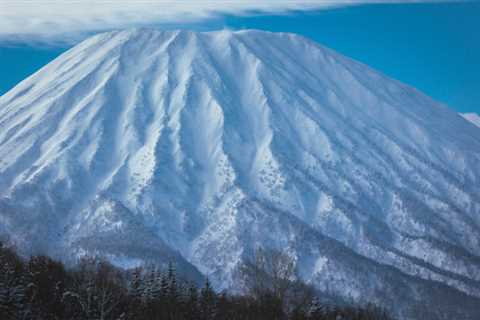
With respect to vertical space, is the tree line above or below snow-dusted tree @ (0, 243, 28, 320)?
above

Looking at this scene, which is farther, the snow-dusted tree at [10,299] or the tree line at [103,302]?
the tree line at [103,302]

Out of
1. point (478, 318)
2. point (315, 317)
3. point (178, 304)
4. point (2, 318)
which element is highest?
point (478, 318)

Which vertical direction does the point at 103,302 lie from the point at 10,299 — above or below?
above

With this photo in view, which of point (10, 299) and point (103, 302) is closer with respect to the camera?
point (10, 299)

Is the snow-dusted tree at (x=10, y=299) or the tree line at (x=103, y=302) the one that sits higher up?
the tree line at (x=103, y=302)

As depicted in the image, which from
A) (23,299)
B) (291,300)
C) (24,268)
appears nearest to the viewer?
(23,299)

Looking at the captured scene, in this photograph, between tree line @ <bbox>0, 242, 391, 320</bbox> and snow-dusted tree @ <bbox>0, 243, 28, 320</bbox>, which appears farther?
tree line @ <bbox>0, 242, 391, 320</bbox>

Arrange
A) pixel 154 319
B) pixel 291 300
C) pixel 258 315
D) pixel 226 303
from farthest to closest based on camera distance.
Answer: pixel 291 300
pixel 226 303
pixel 258 315
pixel 154 319

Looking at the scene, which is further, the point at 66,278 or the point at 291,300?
Answer: the point at 291,300

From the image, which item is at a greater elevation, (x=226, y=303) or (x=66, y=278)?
(x=226, y=303)

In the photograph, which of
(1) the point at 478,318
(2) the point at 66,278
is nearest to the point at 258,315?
(2) the point at 66,278

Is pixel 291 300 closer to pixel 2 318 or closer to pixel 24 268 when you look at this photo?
pixel 24 268
